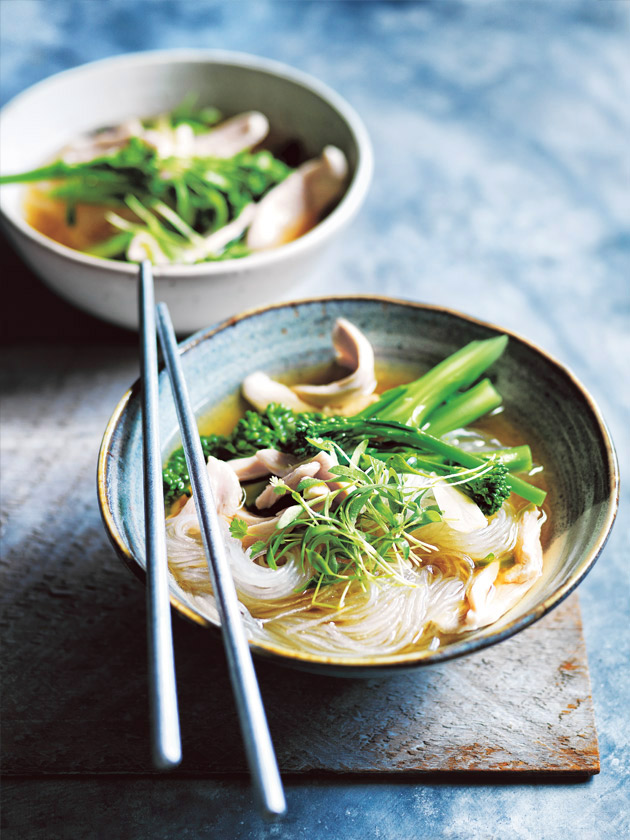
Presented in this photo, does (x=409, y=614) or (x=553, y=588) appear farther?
(x=409, y=614)

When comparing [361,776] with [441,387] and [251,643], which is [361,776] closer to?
[251,643]

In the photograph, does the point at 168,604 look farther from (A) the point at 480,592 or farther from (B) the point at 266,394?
(B) the point at 266,394

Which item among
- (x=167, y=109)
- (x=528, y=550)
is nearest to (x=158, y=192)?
(x=167, y=109)

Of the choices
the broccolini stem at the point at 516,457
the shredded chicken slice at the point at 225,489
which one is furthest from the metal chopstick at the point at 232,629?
the broccolini stem at the point at 516,457

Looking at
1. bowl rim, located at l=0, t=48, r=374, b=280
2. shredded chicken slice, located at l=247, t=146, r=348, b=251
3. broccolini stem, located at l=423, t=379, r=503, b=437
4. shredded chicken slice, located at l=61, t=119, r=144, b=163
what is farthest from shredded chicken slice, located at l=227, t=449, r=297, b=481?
shredded chicken slice, located at l=61, t=119, r=144, b=163

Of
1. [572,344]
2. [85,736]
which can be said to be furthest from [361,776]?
[572,344]
